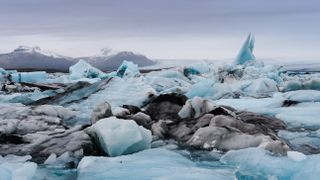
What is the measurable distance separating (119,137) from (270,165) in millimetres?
1882

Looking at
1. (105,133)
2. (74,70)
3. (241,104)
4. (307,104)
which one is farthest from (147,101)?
(74,70)

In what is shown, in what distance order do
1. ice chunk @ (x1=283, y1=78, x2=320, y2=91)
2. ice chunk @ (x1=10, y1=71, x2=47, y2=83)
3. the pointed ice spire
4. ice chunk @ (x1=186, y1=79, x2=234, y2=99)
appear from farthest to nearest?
1. the pointed ice spire
2. ice chunk @ (x1=10, y1=71, x2=47, y2=83)
3. ice chunk @ (x1=283, y1=78, x2=320, y2=91)
4. ice chunk @ (x1=186, y1=79, x2=234, y2=99)

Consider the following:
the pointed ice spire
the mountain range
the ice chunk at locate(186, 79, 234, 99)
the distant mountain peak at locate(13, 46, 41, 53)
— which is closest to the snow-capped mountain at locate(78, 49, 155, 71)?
the mountain range

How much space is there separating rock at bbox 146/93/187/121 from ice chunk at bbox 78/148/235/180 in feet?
10.8

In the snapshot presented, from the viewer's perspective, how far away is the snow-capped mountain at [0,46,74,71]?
15538 centimetres

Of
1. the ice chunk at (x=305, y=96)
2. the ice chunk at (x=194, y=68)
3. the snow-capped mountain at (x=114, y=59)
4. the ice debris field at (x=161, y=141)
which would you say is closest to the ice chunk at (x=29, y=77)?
the ice chunk at (x=194, y=68)

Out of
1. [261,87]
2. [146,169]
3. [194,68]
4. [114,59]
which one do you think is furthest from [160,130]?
[114,59]

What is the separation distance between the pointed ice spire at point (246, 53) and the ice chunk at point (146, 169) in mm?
24699

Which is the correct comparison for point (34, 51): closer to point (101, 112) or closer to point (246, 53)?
point (246, 53)

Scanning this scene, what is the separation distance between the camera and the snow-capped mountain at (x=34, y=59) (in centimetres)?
15538

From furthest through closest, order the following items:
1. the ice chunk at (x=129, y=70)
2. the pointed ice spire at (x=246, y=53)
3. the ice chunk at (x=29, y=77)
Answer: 1. the pointed ice spire at (x=246, y=53)
2. the ice chunk at (x=29, y=77)
3. the ice chunk at (x=129, y=70)

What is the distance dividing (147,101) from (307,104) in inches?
144

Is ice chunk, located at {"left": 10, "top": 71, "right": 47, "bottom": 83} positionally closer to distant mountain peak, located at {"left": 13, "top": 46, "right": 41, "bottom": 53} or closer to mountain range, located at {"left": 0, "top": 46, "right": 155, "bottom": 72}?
mountain range, located at {"left": 0, "top": 46, "right": 155, "bottom": 72}

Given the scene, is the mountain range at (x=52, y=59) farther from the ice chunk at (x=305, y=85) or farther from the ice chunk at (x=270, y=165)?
the ice chunk at (x=270, y=165)
